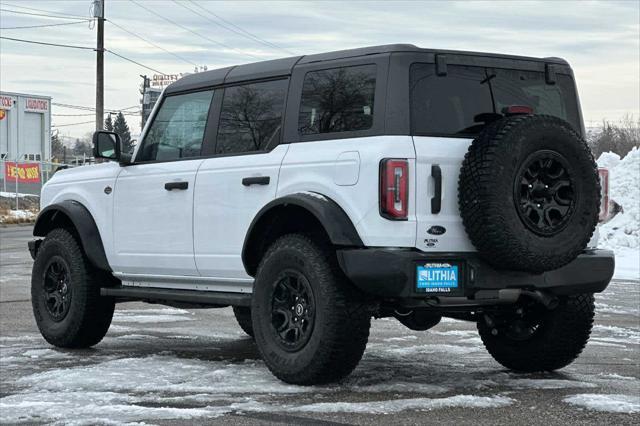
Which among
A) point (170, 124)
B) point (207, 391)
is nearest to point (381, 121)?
point (207, 391)

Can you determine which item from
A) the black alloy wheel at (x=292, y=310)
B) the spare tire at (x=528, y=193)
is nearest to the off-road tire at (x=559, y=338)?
the spare tire at (x=528, y=193)

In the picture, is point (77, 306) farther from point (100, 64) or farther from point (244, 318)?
point (100, 64)

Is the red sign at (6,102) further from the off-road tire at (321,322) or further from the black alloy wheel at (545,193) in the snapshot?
the black alloy wheel at (545,193)

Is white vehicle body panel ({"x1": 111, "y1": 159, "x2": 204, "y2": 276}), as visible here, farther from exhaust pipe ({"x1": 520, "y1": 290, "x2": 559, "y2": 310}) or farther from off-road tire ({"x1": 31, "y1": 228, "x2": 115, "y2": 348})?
exhaust pipe ({"x1": 520, "y1": 290, "x2": 559, "y2": 310})

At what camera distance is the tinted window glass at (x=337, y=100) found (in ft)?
23.2

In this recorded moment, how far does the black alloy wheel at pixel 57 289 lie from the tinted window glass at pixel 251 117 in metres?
2.11

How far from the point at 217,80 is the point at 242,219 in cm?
127

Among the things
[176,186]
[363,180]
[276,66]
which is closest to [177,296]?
[176,186]

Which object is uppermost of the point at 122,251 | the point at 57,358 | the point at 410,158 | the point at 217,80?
the point at 217,80

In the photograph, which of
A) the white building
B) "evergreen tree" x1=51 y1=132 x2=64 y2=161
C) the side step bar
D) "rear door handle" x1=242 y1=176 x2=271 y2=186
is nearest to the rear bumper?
"rear door handle" x1=242 y1=176 x2=271 y2=186

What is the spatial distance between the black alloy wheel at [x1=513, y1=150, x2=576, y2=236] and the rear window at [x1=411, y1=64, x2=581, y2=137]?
48 centimetres

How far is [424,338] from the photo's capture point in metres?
9.95

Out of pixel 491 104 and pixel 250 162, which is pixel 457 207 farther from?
pixel 250 162

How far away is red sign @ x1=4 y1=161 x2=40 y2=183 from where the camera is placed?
53344mm
